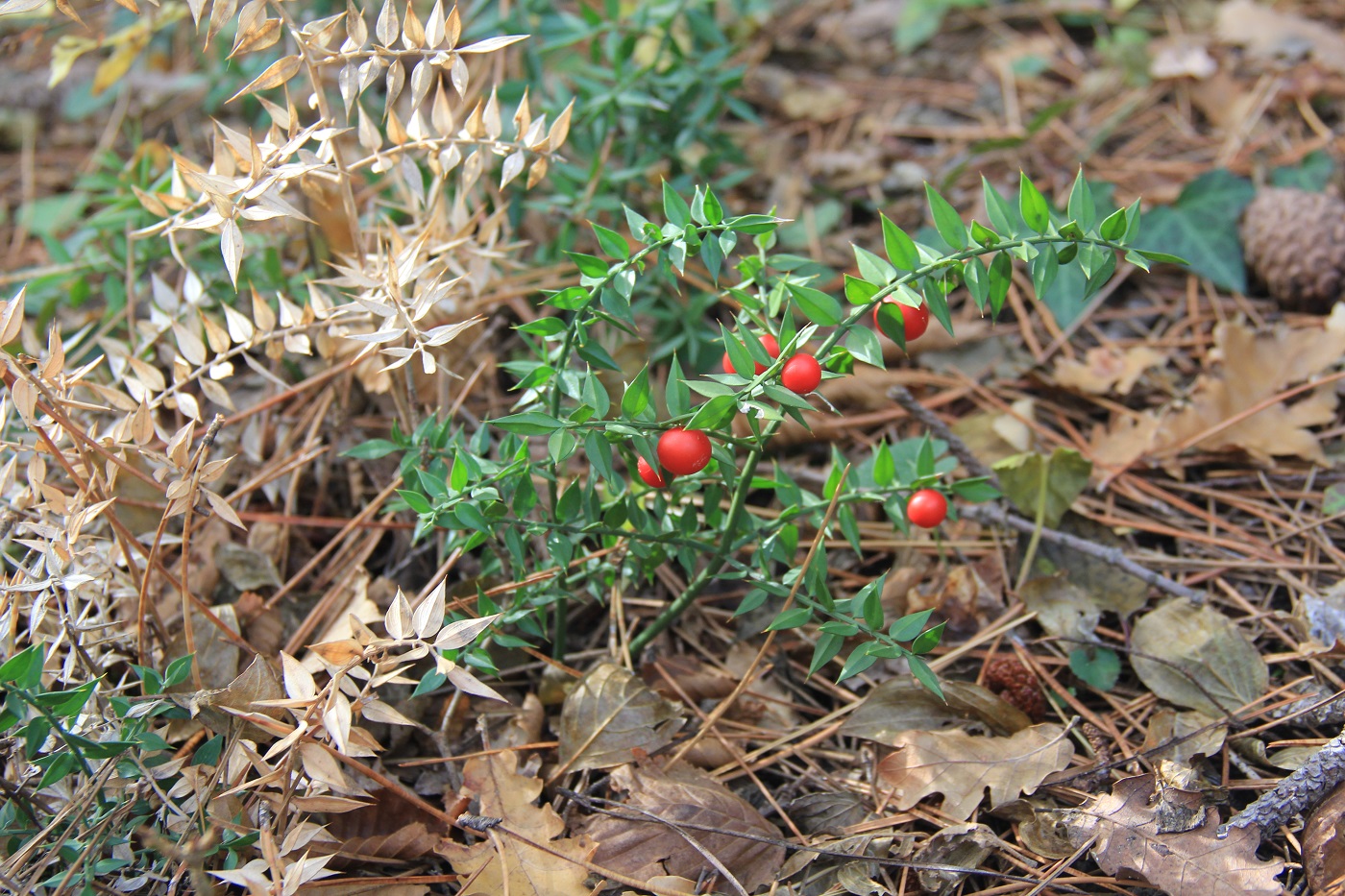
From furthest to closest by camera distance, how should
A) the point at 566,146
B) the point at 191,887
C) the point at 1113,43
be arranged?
the point at 1113,43, the point at 566,146, the point at 191,887

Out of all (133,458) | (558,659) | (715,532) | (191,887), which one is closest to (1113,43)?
(715,532)

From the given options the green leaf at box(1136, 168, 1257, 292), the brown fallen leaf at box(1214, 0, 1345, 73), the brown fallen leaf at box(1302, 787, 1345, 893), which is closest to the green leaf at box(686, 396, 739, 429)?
the brown fallen leaf at box(1302, 787, 1345, 893)

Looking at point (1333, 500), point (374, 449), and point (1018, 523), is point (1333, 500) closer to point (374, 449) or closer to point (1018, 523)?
point (1018, 523)

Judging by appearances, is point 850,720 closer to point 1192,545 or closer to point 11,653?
point 1192,545

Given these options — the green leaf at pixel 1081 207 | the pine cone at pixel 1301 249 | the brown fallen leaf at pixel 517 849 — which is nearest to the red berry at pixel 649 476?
the brown fallen leaf at pixel 517 849

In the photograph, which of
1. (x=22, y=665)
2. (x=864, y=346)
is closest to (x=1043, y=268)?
(x=864, y=346)

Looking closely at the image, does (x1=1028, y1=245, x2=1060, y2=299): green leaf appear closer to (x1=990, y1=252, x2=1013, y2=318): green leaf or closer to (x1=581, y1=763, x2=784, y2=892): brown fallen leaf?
(x1=990, y1=252, x2=1013, y2=318): green leaf

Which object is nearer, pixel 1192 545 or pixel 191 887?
pixel 191 887

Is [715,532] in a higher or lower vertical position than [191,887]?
higher
